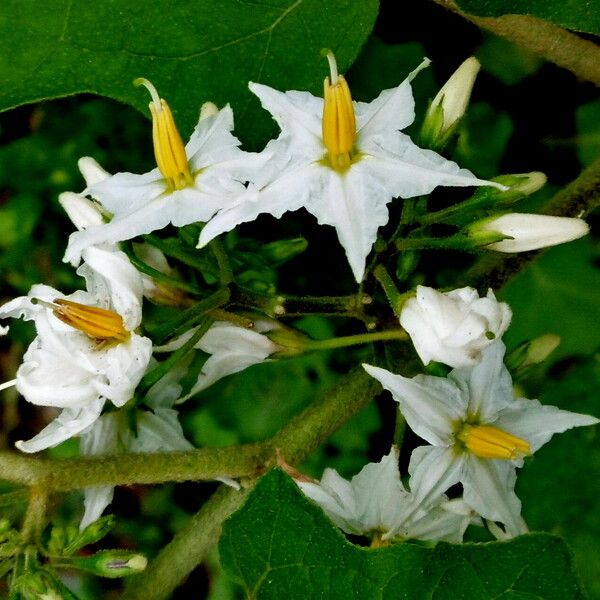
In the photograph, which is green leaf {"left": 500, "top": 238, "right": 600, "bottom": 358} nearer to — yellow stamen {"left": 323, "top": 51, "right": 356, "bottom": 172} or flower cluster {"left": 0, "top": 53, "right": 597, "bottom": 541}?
flower cluster {"left": 0, "top": 53, "right": 597, "bottom": 541}

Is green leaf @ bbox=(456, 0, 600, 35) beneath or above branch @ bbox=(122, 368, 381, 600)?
above

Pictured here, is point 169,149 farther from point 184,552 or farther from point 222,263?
point 184,552

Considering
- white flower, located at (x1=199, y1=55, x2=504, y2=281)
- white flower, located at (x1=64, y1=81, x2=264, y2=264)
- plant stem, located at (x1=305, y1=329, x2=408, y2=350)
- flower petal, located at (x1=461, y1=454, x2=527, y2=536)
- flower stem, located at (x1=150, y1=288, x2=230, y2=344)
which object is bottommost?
flower petal, located at (x1=461, y1=454, x2=527, y2=536)

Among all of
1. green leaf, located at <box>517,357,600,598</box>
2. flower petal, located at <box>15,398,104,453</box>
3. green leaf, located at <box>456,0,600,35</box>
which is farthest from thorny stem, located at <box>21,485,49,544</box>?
green leaf, located at <box>517,357,600,598</box>

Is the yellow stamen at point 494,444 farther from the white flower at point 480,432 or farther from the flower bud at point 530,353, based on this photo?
the flower bud at point 530,353

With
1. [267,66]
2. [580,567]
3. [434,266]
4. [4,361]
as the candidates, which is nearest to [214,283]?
[267,66]

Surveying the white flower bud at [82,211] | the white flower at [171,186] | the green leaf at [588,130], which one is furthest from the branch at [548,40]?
the white flower bud at [82,211]
